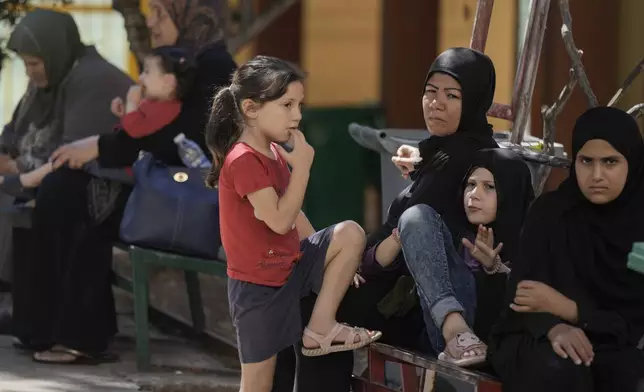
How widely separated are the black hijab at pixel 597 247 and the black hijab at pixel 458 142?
48cm

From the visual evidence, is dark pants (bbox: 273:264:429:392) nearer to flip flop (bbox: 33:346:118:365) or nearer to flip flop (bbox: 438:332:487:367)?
flip flop (bbox: 438:332:487:367)

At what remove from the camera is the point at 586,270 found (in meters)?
4.75

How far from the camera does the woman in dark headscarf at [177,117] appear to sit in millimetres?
6801

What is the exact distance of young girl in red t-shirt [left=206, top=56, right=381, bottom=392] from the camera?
16.6 ft

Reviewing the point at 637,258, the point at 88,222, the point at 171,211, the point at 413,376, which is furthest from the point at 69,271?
the point at 637,258

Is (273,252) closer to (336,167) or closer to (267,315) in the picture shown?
(267,315)

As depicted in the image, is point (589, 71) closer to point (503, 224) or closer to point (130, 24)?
point (130, 24)

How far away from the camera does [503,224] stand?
5105 mm

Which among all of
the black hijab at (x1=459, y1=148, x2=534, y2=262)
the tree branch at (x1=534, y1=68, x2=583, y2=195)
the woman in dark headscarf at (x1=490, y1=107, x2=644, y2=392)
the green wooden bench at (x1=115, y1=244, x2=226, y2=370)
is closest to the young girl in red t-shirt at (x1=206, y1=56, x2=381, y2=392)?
the black hijab at (x1=459, y1=148, x2=534, y2=262)

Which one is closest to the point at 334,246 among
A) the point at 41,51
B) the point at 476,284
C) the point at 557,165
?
the point at 476,284

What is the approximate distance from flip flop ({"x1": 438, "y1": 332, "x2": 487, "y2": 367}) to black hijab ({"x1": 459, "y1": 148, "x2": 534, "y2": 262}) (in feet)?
1.14

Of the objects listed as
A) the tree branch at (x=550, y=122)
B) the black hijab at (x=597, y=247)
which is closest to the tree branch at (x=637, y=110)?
the tree branch at (x=550, y=122)

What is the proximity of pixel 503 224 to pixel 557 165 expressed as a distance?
39cm

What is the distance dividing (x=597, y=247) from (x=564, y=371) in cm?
40
